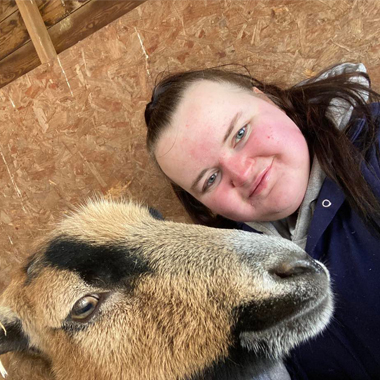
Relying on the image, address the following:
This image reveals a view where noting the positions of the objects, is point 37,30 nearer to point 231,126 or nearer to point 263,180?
point 231,126

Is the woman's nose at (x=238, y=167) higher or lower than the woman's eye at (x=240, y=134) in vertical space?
lower

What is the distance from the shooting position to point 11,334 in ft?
5.80

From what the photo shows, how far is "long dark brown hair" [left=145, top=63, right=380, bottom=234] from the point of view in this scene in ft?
6.38

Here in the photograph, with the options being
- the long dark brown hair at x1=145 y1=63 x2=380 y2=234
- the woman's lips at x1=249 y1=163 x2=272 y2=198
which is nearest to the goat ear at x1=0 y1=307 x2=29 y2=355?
the long dark brown hair at x1=145 y1=63 x2=380 y2=234

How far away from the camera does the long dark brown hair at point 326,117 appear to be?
1944 mm

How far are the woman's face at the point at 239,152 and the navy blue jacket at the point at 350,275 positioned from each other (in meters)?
0.18

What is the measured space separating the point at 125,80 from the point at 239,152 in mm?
1430

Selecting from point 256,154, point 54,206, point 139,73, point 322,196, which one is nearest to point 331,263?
point 322,196

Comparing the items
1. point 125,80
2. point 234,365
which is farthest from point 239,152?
point 125,80

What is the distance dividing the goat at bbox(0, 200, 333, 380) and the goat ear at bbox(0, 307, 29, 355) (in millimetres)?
149

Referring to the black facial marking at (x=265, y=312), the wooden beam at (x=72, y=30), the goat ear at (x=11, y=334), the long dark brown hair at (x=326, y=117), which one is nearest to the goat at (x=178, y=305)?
the black facial marking at (x=265, y=312)

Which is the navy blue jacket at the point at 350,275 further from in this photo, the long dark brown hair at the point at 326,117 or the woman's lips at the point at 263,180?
the woman's lips at the point at 263,180

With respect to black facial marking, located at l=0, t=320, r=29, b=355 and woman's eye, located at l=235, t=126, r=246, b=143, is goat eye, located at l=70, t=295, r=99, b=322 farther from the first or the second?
woman's eye, located at l=235, t=126, r=246, b=143

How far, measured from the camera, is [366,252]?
6.38 ft
